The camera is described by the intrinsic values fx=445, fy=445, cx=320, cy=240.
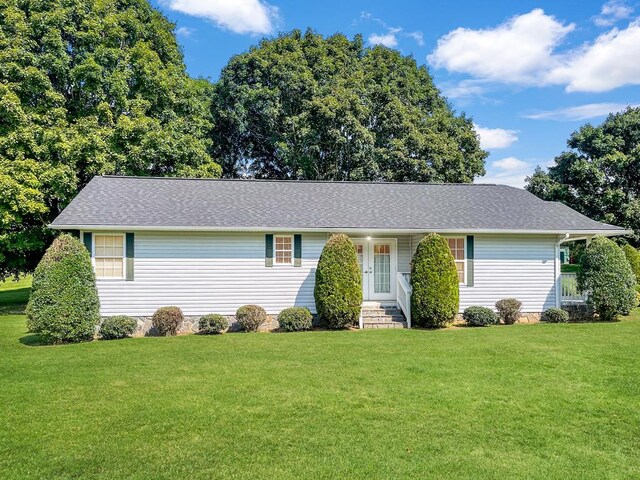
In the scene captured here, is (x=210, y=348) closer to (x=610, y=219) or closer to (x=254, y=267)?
(x=254, y=267)

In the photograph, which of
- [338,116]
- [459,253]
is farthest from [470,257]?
[338,116]

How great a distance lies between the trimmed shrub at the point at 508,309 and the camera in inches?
532

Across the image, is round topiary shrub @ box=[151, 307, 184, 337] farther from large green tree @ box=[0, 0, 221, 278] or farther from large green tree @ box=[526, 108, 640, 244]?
large green tree @ box=[526, 108, 640, 244]

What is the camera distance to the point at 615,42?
14695 mm

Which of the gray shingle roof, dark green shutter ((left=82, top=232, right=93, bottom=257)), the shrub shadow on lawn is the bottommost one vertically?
the shrub shadow on lawn

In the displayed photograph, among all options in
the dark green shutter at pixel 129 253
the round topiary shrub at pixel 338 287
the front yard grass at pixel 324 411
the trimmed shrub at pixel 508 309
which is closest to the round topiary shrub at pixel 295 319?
the round topiary shrub at pixel 338 287

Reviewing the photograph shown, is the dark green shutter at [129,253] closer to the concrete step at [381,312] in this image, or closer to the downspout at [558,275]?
the concrete step at [381,312]

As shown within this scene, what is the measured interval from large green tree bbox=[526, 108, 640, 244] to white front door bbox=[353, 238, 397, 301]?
601 inches

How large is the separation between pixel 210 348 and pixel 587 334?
9.54 meters

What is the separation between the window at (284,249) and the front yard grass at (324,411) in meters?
3.68

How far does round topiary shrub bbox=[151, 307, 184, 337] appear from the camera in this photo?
12234 mm

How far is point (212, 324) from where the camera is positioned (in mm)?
12305

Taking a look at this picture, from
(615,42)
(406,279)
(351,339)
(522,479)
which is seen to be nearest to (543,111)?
(615,42)

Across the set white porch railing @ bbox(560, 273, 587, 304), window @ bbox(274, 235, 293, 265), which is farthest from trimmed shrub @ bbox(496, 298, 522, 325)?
window @ bbox(274, 235, 293, 265)
